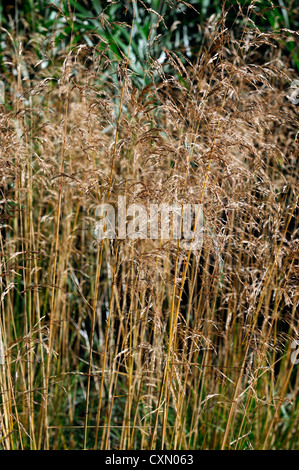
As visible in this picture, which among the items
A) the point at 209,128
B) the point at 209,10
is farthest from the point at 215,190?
the point at 209,10

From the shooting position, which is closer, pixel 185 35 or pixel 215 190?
pixel 215 190

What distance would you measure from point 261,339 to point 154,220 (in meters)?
0.45

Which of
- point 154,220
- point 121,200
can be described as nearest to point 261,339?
point 154,220

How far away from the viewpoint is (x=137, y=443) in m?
1.78

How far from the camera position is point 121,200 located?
4.04ft

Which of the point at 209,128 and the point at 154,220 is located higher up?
the point at 209,128

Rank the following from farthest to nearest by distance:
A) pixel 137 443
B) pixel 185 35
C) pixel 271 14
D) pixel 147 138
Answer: pixel 185 35, pixel 271 14, pixel 137 443, pixel 147 138
